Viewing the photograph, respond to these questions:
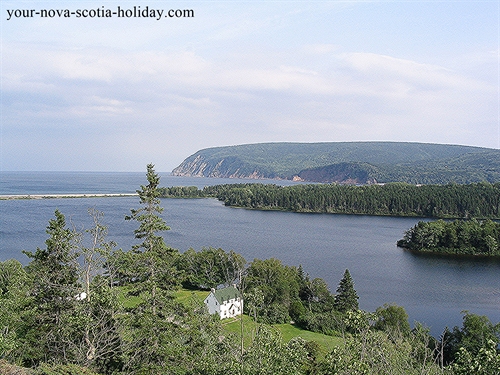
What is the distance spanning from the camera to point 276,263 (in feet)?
90.8

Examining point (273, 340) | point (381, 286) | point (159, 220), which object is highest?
point (159, 220)

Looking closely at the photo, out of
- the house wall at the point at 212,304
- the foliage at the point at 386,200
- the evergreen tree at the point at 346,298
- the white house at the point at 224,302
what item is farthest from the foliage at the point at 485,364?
the foliage at the point at 386,200

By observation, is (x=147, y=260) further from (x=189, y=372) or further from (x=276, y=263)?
(x=276, y=263)

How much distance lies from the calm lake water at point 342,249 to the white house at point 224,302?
8.27 metres

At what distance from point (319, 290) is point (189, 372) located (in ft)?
60.9

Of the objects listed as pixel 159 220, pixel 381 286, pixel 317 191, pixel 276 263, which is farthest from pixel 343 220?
pixel 159 220

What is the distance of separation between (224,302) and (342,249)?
22.2 m

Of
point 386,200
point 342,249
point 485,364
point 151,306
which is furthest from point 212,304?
point 386,200

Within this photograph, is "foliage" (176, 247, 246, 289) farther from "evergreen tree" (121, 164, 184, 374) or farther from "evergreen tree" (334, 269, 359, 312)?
"evergreen tree" (121, 164, 184, 374)

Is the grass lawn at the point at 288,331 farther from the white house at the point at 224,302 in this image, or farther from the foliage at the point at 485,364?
the foliage at the point at 485,364

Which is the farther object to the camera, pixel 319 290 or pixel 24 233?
pixel 24 233

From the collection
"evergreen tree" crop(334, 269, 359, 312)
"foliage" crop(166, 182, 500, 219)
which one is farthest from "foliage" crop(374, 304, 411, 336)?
"foliage" crop(166, 182, 500, 219)

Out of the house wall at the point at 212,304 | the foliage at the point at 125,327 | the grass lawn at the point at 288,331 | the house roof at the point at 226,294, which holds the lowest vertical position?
the grass lawn at the point at 288,331

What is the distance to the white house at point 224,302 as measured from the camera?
23750mm
